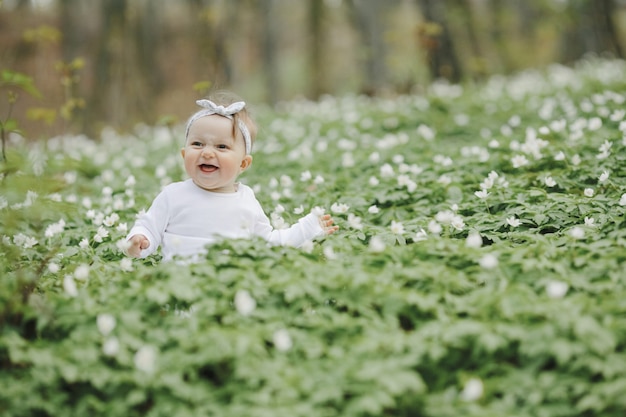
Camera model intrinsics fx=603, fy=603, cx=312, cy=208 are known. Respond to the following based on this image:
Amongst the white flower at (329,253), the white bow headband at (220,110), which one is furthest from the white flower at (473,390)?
the white bow headband at (220,110)

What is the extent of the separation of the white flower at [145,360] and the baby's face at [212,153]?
1.38 metres

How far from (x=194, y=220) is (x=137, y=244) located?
0.35 metres

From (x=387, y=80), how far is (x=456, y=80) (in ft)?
6.19

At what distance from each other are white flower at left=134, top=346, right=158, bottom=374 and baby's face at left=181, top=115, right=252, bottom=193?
1.38 metres

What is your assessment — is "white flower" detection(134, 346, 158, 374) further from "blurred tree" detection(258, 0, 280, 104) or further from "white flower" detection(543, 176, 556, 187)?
"blurred tree" detection(258, 0, 280, 104)

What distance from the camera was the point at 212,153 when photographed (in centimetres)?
354

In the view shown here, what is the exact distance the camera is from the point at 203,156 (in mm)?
3545

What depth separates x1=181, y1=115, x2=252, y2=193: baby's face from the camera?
140 inches

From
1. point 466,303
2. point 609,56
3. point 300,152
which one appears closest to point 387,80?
point 609,56

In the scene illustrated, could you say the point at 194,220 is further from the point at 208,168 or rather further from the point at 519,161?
the point at 519,161

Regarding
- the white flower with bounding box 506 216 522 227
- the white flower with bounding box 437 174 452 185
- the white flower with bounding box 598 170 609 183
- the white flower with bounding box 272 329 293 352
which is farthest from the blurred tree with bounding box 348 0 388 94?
the white flower with bounding box 272 329 293 352

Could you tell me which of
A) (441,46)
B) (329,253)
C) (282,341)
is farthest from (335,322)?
(441,46)

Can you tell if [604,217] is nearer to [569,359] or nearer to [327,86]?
[569,359]

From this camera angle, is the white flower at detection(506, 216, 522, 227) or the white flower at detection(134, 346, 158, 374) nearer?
the white flower at detection(134, 346, 158, 374)
